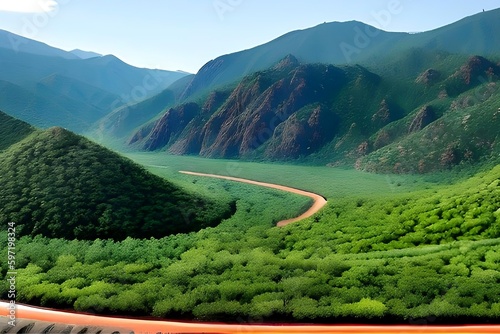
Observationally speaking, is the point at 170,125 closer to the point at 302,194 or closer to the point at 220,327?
the point at 302,194

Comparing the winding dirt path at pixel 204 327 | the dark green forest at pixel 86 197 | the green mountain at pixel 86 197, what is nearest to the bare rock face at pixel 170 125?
the green mountain at pixel 86 197

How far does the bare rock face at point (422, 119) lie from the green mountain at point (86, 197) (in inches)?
2319

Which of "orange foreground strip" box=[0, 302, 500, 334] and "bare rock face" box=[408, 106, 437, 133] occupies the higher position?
"bare rock face" box=[408, 106, 437, 133]

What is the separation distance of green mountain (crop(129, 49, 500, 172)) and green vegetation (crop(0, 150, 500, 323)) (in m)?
31.4

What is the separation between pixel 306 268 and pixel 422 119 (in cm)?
7495

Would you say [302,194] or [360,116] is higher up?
[360,116]

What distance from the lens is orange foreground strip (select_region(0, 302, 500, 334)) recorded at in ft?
70.1

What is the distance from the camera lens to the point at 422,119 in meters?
92.8

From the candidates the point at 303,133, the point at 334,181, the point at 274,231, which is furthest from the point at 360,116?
the point at 274,231

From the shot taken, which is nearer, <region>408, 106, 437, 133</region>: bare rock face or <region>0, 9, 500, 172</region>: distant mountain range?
<region>0, 9, 500, 172</region>: distant mountain range

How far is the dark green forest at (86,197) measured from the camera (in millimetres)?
40406

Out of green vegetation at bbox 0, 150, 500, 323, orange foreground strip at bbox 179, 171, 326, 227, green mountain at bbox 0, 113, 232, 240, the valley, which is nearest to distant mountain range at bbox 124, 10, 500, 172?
the valley

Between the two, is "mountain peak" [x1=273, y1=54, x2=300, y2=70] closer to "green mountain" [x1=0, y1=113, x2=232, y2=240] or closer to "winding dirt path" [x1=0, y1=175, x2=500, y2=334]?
"green mountain" [x1=0, y1=113, x2=232, y2=240]

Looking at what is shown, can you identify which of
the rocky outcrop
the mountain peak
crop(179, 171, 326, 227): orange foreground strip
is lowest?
crop(179, 171, 326, 227): orange foreground strip
